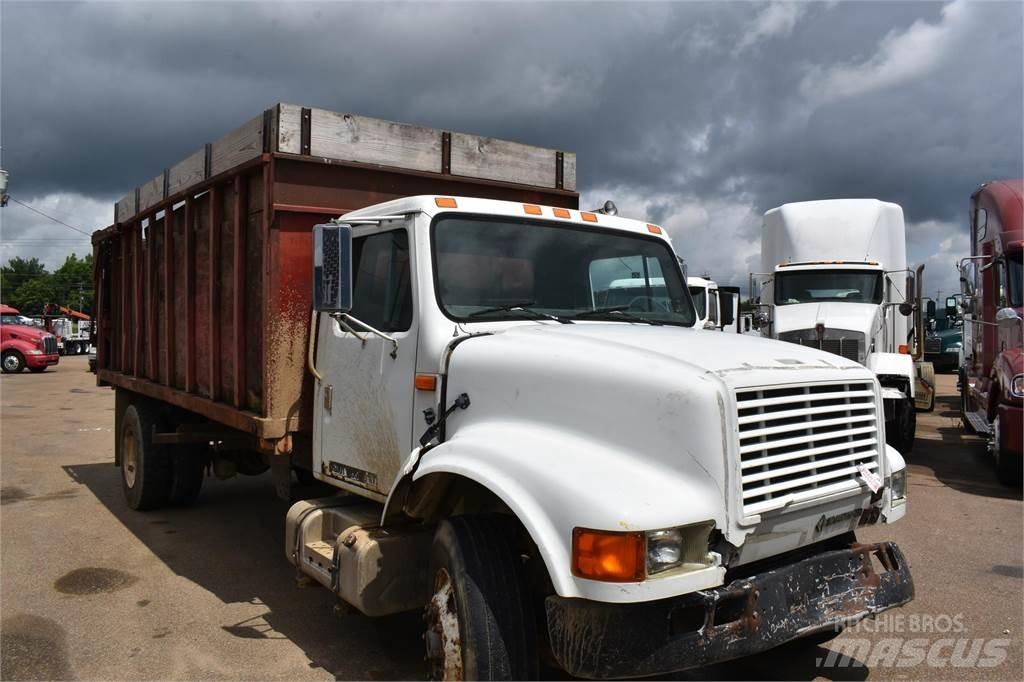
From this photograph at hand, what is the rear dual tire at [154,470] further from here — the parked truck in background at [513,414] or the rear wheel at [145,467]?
the parked truck in background at [513,414]

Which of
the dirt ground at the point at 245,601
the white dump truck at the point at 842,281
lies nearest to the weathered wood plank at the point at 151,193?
the dirt ground at the point at 245,601

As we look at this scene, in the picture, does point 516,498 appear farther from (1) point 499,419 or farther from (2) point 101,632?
(2) point 101,632

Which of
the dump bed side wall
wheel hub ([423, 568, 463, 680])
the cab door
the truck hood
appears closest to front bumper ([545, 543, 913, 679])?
wheel hub ([423, 568, 463, 680])

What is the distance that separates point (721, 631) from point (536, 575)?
31.4 inches

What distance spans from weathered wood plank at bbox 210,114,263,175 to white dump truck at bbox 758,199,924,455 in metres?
9.28

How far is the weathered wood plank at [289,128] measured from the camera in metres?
4.84

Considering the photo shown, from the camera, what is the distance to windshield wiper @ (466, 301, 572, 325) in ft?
13.2

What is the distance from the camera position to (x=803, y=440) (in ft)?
10.4

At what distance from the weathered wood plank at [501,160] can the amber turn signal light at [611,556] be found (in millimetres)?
3388

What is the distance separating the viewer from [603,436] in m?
3.13

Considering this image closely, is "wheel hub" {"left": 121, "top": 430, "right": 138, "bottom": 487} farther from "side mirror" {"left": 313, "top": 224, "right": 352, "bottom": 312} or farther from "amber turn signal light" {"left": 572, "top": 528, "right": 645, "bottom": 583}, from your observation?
"amber turn signal light" {"left": 572, "top": 528, "right": 645, "bottom": 583}

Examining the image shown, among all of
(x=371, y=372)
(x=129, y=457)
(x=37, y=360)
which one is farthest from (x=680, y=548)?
(x=37, y=360)

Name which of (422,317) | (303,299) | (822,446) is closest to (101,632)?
(303,299)

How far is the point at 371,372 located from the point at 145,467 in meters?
4.07
